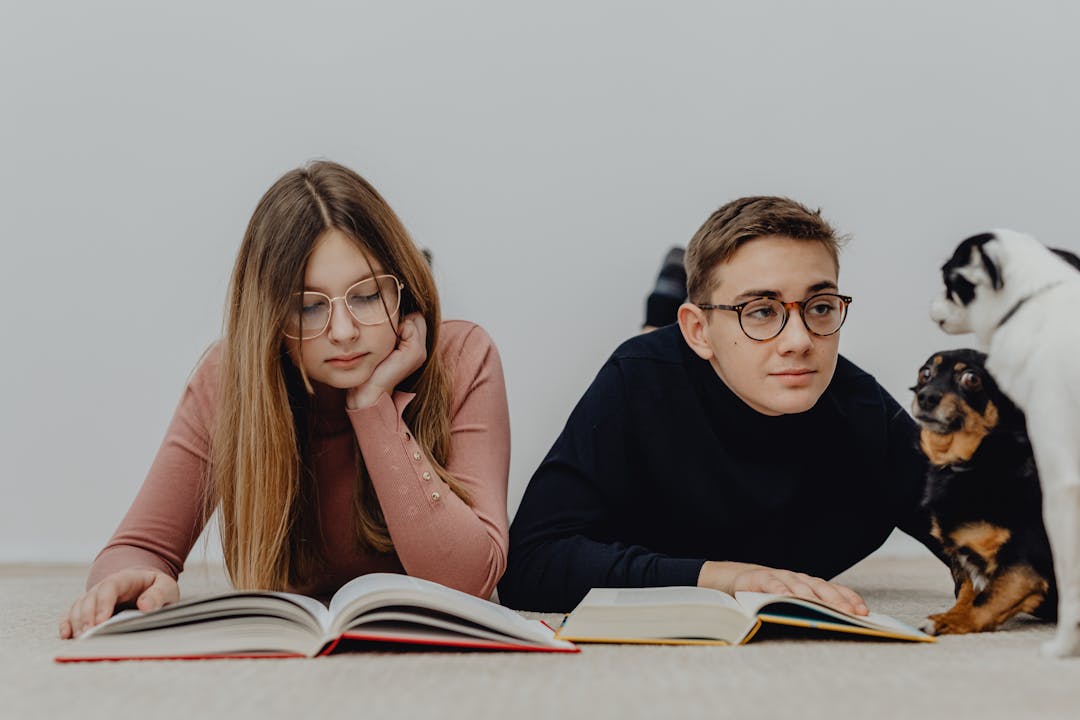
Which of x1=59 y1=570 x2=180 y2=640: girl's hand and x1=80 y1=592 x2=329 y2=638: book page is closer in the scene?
x1=80 y1=592 x2=329 y2=638: book page

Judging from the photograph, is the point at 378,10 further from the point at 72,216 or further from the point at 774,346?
the point at 774,346

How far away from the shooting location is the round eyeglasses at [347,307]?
1296mm

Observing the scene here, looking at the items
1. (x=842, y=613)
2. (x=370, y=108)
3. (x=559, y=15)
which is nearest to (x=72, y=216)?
(x=370, y=108)

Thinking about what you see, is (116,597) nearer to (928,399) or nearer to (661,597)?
(661,597)

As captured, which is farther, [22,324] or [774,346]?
[22,324]

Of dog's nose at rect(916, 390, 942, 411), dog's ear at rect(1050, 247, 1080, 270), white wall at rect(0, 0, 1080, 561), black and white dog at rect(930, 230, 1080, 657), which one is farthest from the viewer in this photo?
white wall at rect(0, 0, 1080, 561)

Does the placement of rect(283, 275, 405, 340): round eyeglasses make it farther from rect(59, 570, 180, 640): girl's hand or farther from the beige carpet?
the beige carpet

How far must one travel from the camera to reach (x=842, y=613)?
994mm

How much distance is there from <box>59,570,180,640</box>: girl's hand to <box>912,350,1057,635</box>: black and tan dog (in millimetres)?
832

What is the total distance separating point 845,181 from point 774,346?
4.33 ft

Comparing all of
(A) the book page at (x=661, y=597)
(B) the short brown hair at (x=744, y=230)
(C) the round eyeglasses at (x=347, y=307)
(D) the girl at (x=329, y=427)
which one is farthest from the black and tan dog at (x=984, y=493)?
(C) the round eyeglasses at (x=347, y=307)

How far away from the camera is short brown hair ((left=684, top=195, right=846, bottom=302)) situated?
134 cm

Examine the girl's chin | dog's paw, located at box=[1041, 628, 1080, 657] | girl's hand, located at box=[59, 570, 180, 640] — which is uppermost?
the girl's chin

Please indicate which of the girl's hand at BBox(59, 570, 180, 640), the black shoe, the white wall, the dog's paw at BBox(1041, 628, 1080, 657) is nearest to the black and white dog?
the dog's paw at BBox(1041, 628, 1080, 657)
